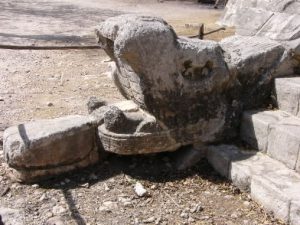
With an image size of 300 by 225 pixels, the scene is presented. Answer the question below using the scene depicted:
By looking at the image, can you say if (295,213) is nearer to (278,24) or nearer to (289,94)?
(289,94)

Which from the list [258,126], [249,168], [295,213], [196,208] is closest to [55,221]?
[196,208]

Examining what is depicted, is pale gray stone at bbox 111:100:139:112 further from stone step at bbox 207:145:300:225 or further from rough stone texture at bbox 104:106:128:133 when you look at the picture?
stone step at bbox 207:145:300:225

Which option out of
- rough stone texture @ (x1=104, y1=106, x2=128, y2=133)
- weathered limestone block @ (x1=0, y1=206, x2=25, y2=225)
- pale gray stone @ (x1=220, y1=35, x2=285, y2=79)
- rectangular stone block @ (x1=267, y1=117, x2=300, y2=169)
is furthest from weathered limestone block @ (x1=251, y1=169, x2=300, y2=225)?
weathered limestone block @ (x1=0, y1=206, x2=25, y2=225)

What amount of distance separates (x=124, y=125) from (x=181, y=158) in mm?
636

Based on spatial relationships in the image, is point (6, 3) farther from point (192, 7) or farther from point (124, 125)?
point (124, 125)

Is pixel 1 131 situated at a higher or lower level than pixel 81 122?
lower

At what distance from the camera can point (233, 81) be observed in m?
4.07

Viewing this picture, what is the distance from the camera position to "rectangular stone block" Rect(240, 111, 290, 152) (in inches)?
150

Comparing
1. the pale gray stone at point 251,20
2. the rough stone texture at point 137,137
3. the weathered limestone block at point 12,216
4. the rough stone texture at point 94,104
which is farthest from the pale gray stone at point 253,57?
the weathered limestone block at point 12,216

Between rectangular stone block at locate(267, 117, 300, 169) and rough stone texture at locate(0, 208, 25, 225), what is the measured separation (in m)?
2.03

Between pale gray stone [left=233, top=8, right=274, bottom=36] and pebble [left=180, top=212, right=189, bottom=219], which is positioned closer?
pebble [left=180, top=212, right=189, bottom=219]

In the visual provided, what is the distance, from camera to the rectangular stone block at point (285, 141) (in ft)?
11.4

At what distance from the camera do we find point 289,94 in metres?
3.97

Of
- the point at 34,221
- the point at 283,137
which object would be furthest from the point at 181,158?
the point at 34,221
